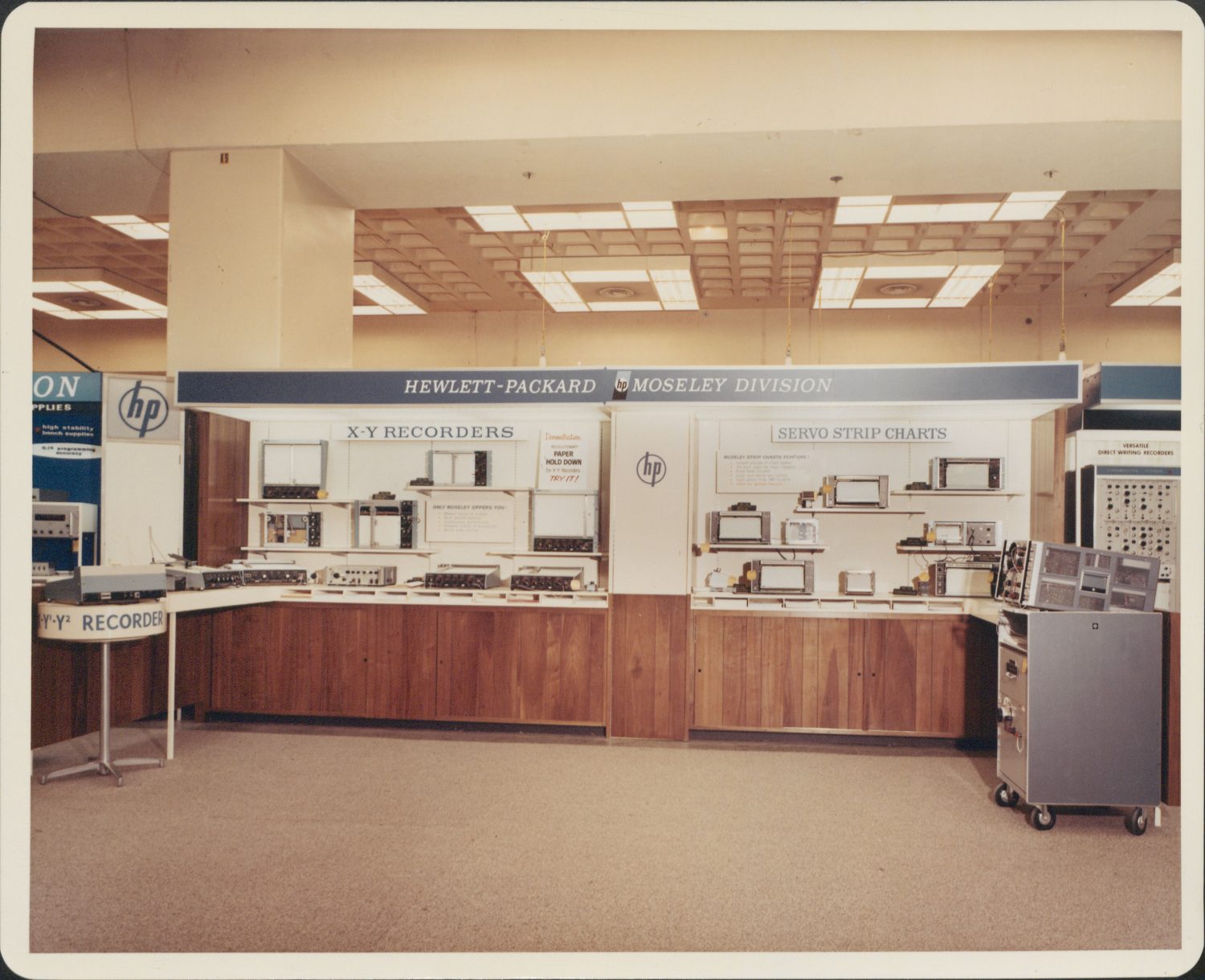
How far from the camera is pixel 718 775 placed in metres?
4.95

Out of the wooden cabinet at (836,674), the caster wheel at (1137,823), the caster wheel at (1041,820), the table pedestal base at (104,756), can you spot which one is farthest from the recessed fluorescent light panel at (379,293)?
the caster wheel at (1137,823)

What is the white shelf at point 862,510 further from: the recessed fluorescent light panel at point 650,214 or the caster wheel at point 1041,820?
the recessed fluorescent light panel at point 650,214

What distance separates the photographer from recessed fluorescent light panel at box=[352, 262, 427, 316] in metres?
9.91

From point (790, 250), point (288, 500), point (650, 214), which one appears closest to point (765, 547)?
point (650, 214)

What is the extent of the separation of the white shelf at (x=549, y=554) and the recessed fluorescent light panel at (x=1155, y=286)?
759 centimetres

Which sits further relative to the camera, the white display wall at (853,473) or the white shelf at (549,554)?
the white shelf at (549,554)

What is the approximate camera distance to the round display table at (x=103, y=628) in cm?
458

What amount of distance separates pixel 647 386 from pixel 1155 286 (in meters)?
8.40

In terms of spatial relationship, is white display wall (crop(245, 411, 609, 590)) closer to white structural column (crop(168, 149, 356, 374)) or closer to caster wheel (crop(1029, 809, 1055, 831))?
white structural column (crop(168, 149, 356, 374))

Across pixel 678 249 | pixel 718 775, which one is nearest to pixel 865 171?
pixel 678 249

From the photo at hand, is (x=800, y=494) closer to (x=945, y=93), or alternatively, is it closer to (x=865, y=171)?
(x=865, y=171)

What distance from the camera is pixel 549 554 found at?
6.39m

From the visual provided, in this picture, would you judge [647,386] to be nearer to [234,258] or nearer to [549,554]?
[549,554]

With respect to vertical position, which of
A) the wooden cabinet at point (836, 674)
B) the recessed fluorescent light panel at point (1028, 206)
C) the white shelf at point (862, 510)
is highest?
the recessed fluorescent light panel at point (1028, 206)
